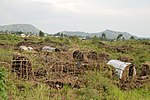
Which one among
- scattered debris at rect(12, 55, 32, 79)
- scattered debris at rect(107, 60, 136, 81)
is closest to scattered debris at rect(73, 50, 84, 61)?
Result: scattered debris at rect(107, 60, 136, 81)

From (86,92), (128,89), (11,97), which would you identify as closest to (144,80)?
(128,89)

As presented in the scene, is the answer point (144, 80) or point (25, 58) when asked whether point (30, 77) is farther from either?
point (144, 80)

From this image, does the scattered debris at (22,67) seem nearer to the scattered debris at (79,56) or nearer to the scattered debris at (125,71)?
the scattered debris at (125,71)

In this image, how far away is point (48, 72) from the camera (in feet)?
35.5

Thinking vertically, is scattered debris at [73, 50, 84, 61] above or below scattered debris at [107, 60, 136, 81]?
above

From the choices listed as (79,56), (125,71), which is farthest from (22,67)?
(79,56)

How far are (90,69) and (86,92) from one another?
4177 millimetres

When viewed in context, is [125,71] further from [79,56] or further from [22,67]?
[22,67]

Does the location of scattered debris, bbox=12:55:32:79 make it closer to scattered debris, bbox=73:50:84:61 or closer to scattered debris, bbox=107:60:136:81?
scattered debris, bbox=107:60:136:81

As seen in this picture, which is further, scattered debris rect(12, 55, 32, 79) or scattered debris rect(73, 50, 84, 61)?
scattered debris rect(73, 50, 84, 61)

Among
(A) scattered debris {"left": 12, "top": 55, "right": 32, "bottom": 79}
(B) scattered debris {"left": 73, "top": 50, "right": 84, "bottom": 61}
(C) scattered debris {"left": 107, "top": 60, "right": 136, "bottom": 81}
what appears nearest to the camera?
(A) scattered debris {"left": 12, "top": 55, "right": 32, "bottom": 79}

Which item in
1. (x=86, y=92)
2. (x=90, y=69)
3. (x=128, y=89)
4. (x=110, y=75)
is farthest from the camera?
(x=90, y=69)

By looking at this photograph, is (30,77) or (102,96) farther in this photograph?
(30,77)

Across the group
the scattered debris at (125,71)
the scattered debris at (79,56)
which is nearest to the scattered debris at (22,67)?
the scattered debris at (125,71)
